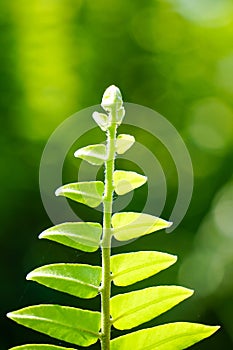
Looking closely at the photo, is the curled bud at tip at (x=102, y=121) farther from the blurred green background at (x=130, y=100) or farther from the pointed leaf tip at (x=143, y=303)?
the blurred green background at (x=130, y=100)

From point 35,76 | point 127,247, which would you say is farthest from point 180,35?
point 127,247

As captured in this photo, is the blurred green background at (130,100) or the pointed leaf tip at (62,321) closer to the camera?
the pointed leaf tip at (62,321)

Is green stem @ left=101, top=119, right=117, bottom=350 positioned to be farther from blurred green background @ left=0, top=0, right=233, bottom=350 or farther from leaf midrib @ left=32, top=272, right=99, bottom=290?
blurred green background @ left=0, top=0, right=233, bottom=350

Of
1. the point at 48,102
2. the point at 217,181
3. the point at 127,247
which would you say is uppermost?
the point at 48,102

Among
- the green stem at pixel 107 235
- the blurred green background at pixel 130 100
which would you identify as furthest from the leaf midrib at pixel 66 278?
the blurred green background at pixel 130 100

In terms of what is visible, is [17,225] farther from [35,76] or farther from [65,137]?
[35,76]

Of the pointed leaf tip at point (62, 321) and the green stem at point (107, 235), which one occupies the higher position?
the green stem at point (107, 235)

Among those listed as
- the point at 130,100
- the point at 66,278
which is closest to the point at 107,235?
the point at 66,278

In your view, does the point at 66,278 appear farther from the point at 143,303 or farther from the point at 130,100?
the point at 130,100
